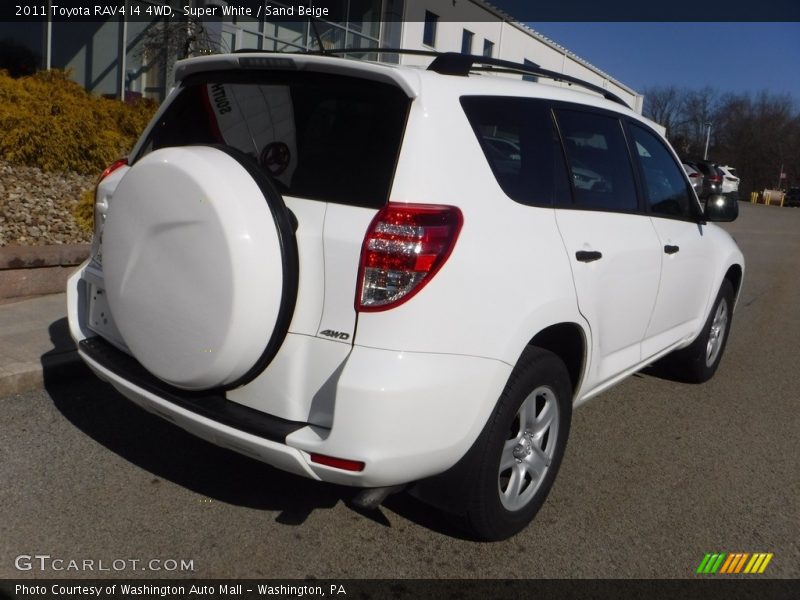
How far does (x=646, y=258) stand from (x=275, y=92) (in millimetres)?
2033

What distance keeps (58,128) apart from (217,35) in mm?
7875

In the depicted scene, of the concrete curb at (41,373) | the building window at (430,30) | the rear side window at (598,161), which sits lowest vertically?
the concrete curb at (41,373)

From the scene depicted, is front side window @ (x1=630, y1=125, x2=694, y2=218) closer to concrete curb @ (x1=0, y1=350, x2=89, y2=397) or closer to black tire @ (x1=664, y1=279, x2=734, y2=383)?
black tire @ (x1=664, y1=279, x2=734, y2=383)

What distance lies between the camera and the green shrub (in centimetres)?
803

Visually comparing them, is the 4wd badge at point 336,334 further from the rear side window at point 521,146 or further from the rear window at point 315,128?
the rear side window at point 521,146

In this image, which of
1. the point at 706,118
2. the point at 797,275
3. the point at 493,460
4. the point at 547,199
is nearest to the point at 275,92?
the point at 547,199

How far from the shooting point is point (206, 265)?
2.81m

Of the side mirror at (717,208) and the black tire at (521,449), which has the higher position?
the side mirror at (717,208)

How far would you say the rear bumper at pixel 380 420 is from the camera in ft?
8.84

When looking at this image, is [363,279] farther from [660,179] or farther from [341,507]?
[660,179]

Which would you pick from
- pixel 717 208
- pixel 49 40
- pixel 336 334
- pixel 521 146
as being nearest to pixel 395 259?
pixel 336 334

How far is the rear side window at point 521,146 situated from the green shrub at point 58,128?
20.2 feet
